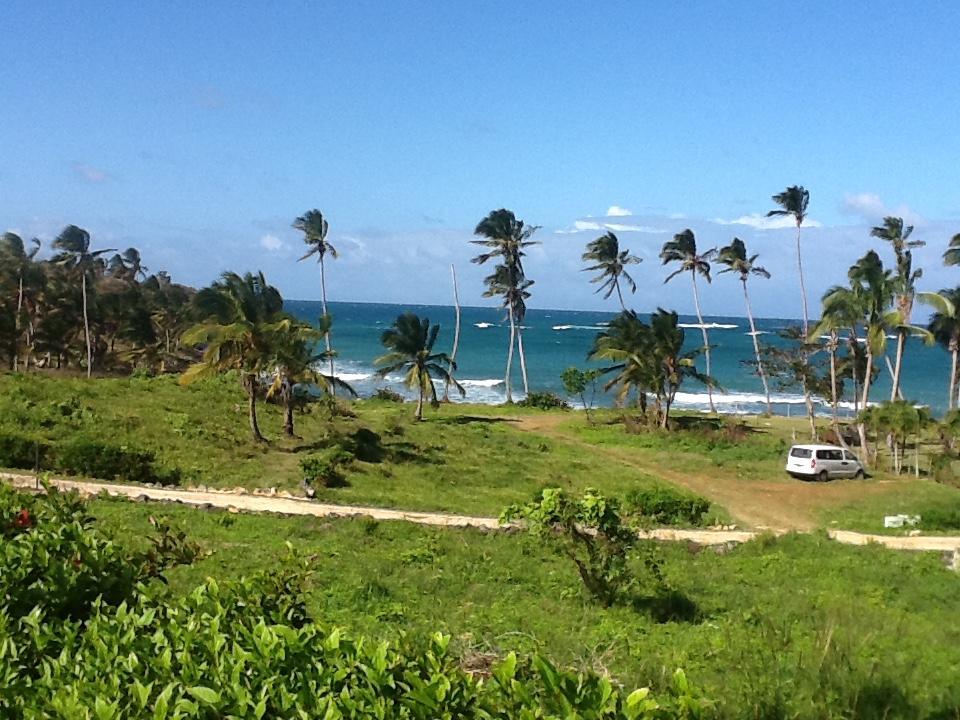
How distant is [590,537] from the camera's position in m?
11.5

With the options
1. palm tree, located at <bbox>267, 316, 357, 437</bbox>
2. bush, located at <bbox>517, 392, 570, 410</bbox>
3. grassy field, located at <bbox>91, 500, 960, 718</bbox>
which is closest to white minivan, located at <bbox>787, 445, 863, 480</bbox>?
grassy field, located at <bbox>91, 500, 960, 718</bbox>

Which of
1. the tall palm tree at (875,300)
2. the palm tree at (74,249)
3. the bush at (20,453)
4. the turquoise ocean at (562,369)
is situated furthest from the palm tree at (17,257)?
the tall palm tree at (875,300)

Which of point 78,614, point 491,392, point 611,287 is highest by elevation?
point 611,287

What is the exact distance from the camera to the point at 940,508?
2116 cm

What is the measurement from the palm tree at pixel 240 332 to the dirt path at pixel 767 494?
13.4 m

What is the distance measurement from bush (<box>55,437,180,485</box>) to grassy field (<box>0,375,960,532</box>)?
3.18ft

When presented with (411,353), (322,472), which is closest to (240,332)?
(322,472)

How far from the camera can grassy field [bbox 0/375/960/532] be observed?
71.3 feet

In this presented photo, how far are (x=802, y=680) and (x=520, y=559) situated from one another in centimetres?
670

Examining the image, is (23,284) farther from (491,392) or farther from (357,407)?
(491,392)

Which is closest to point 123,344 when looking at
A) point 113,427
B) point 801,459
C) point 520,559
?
point 113,427

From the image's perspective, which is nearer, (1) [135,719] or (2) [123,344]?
(1) [135,719]

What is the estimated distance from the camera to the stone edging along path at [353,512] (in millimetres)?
16625

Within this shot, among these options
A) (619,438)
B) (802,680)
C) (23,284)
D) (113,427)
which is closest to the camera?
(802,680)
